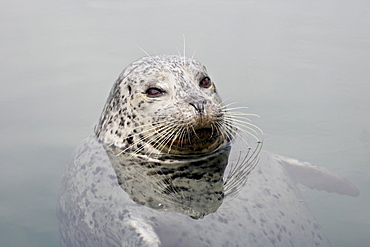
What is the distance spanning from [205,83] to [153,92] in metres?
0.45

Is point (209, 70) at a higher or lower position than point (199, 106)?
lower

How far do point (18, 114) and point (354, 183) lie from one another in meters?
3.79

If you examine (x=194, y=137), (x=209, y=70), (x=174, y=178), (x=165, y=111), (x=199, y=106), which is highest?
(x=199, y=106)

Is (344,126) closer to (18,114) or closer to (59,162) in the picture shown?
(59,162)

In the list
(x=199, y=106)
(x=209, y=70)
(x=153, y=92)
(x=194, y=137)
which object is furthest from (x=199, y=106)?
(x=209, y=70)

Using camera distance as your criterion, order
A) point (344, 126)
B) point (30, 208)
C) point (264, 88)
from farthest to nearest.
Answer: point (264, 88) → point (344, 126) → point (30, 208)

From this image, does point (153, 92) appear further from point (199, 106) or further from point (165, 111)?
point (199, 106)

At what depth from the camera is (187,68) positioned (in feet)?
14.7

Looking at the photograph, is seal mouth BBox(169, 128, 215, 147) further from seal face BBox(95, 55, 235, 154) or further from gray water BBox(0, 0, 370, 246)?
gray water BBox(0, 0, 370, 246)

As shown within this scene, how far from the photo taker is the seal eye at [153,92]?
426cm

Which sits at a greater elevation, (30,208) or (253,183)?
(253,183)

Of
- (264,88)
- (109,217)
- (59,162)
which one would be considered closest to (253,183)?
(109,217)

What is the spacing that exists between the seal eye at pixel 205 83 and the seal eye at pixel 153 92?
356 mm

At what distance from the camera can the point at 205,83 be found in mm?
4445
